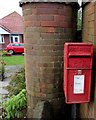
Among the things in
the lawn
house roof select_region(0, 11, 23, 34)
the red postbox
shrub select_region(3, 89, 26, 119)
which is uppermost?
house roof select_region(0, 11, 23, 34)

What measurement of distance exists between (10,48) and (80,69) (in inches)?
677

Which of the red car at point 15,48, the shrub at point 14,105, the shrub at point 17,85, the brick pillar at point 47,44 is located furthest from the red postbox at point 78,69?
the red car at point 15,48

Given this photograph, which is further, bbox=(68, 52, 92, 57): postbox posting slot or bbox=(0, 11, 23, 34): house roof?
bbox=(0, 11, 23, 34): house roof

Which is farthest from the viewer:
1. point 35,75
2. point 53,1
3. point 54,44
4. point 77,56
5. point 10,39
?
point 10,39

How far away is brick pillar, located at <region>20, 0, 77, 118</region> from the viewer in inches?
102

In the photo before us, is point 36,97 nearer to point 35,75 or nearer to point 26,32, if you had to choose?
point 35,75

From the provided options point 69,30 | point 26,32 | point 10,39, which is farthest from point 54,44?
point 10,39

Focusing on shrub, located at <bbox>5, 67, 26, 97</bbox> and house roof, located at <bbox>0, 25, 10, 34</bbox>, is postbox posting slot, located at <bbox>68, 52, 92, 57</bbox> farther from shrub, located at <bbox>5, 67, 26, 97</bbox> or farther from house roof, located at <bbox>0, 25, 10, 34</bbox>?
house roof, located at <bbox>0, 25, 10, 34</bbox>

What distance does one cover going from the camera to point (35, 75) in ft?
9.48

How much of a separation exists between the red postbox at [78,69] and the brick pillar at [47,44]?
74cm

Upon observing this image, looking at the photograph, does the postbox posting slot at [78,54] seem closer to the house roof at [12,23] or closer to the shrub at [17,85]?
the shrub at [17,85]

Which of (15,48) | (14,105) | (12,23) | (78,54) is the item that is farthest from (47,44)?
(12,23)

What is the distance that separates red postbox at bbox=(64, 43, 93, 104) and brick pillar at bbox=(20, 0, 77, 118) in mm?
743

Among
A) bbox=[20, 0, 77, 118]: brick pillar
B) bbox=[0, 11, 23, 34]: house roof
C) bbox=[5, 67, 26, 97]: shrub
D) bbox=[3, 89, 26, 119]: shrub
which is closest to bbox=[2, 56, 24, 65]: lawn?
bbox=[5, 67, 26, 97]: shrub
